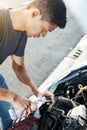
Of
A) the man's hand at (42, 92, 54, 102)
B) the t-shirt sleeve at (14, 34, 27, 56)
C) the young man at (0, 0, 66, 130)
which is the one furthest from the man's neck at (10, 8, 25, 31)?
the man's hand at (42, 92, 54, 102)

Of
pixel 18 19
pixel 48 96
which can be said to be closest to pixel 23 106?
pixel 48 96

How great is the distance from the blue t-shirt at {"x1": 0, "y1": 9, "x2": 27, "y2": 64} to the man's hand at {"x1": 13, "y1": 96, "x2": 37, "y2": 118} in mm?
366

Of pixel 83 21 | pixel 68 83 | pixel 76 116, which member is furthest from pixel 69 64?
pixel 76 116

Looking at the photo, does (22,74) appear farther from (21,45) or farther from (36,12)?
(36,12)

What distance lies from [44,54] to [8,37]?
2712 mm

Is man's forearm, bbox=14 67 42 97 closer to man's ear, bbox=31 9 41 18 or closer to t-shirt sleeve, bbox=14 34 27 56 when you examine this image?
t-shirt sleeve, bbox=14 34 27 56

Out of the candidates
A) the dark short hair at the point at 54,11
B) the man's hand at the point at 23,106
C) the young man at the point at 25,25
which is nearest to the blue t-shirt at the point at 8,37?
the young man at the point at 25,25

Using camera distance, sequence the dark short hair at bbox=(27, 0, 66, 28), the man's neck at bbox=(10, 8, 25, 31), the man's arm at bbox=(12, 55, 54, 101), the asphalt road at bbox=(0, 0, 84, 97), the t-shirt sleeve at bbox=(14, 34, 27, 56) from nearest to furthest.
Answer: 1. the dark short hair at bbox=(27, 0, 66, 28)
2. the man's neck at bbox=(10, 8, 25, 31)
3. the t-shirt sleeve at bbox=(14, 34, 27, 56)
4. the man's arm at bbox=(12, 55, 54, 101)
5. the asphalt road at bbox=(0, 0, 84, 97)

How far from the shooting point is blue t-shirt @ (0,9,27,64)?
2.17m

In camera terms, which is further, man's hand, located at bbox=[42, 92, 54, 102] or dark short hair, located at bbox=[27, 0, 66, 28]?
man's hand, located at bbox=[42, 92, 54, 102]

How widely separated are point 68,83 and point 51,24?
2.23 ft

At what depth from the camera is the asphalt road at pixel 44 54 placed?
4362mm

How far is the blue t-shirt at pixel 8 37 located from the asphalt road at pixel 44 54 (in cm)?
178

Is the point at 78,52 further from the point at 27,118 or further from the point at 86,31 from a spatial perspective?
the point at 27,118
